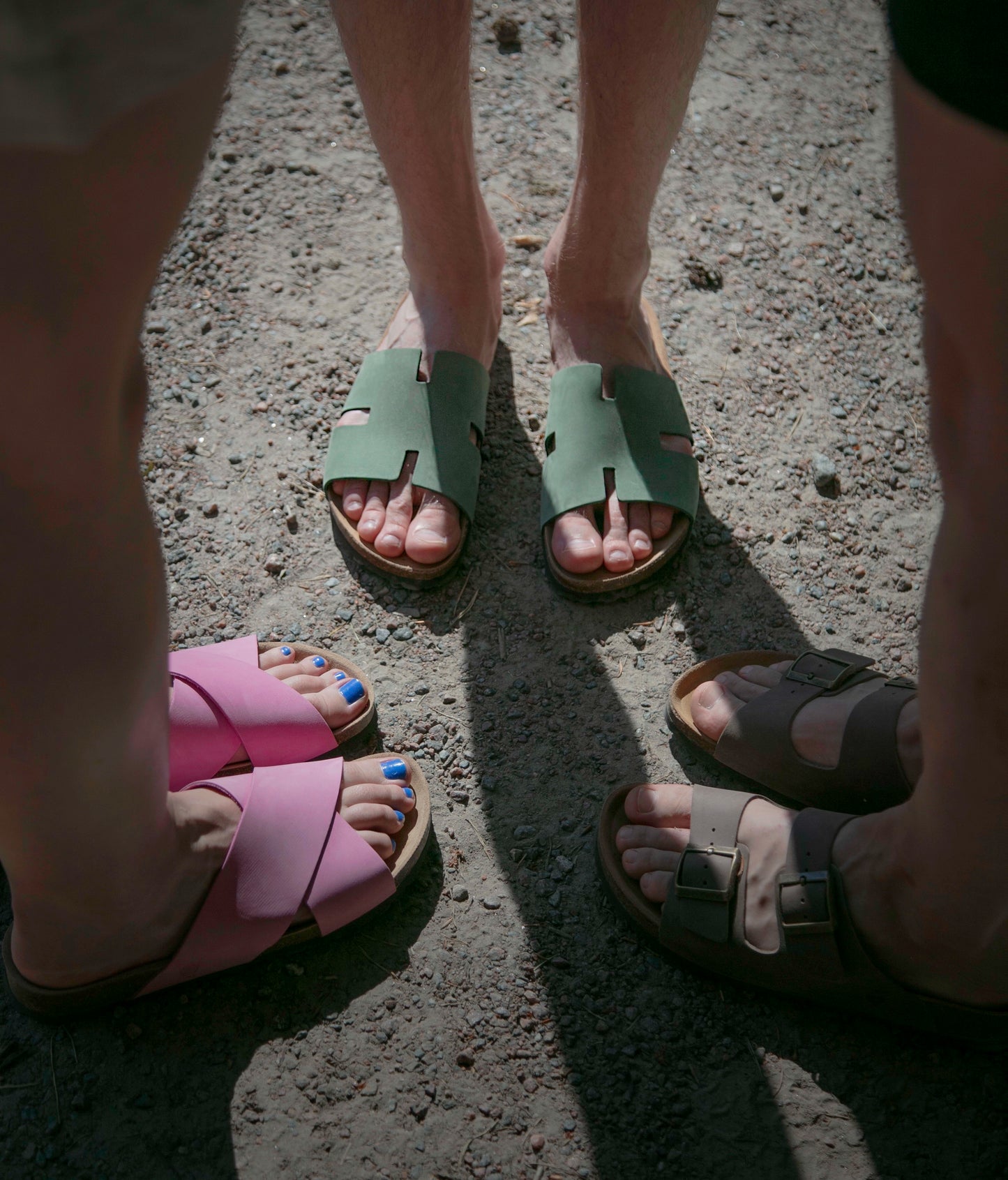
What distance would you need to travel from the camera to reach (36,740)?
813 mm

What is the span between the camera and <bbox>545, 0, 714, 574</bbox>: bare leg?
1.46m

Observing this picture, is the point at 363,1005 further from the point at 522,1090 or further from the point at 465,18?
the point at 465,18

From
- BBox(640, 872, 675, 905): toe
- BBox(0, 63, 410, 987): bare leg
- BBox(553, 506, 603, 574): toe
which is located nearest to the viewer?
BBox(0, 63, 410, 987): bare leg

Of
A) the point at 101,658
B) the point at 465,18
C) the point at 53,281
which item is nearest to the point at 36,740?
the point at 101,658

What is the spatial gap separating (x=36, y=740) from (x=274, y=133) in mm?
→ 2178

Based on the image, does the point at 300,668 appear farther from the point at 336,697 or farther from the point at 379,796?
the point at 379,796

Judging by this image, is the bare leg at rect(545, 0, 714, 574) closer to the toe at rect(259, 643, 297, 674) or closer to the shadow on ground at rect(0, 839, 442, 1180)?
the toe at rect(259, 643, 297, 674)

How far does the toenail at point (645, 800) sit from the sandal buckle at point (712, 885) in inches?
4.0

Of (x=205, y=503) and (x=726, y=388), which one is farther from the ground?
(x=726, y=388)

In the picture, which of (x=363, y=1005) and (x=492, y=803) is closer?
(x=363, y=1005)

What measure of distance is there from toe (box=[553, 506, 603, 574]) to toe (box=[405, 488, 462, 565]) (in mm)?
196

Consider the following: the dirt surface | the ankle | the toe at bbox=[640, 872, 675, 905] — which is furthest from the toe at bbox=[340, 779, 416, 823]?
the ankle

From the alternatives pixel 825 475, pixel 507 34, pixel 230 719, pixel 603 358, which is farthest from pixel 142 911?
pixel 507 34

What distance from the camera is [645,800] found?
1383 millimetres
